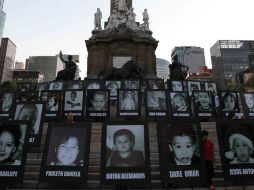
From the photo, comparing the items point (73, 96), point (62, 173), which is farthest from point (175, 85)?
point (62, 173)

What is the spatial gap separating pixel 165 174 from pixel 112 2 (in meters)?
34.7

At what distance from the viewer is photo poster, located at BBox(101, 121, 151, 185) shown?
27.0 ft

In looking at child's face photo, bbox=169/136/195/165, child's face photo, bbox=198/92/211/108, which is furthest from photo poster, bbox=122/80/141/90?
child's face photo, bbox=169/136/195/165

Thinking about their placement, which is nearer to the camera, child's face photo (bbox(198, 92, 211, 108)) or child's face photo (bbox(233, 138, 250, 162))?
child's face photo (bbox(233, 138, 250, 162))

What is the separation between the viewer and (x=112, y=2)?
129 feet

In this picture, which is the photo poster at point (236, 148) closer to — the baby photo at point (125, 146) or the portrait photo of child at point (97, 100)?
the baby photo at point (125, 146)

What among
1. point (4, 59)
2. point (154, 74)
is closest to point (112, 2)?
point (154, 74)

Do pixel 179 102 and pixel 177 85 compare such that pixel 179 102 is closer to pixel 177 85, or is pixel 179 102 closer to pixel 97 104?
pixel 97 104

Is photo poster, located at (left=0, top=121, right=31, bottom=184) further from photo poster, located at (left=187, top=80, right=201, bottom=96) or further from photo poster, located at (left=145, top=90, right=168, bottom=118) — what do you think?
photo poster, located at (left=187, top=80, right=201, bottom=96)

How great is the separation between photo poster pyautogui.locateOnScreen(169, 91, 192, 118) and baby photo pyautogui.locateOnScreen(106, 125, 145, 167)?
790cm

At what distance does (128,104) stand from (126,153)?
25.8 ft

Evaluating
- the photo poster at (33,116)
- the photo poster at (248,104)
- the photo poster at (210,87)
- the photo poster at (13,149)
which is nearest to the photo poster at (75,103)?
the photo poster at (33,116)

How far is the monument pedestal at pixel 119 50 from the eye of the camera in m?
32.0

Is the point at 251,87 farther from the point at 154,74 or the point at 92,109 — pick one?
the point at 92,109
